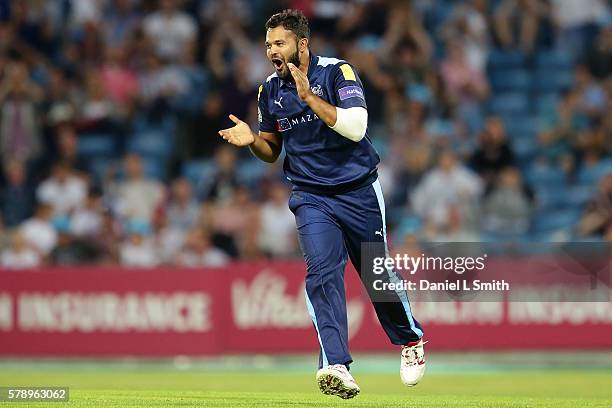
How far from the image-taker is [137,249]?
17.2 metres

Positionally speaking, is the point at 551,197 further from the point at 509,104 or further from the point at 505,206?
the point at 509,104

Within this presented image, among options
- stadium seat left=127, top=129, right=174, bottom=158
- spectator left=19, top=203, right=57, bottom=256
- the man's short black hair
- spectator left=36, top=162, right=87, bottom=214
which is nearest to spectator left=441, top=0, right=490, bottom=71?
stadium seat left=127, top=129, right=174, bottom=158

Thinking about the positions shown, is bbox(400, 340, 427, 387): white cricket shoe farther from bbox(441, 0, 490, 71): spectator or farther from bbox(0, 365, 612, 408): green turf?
bbox(441, 0, 490, 71): spectator

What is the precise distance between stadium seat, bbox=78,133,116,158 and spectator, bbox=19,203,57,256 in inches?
76.1

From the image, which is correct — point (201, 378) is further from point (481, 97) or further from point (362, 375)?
point (481, 97)

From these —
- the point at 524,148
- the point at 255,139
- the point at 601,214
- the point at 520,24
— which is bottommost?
the point at 255,139

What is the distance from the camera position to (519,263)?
15.7m

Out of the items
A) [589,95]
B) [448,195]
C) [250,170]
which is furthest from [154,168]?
[589,95]

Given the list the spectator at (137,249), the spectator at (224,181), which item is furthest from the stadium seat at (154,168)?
the spectator at (137,249)

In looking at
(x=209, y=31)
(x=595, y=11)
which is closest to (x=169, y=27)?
(x=209, y=31)

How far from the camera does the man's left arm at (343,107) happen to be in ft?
27.9

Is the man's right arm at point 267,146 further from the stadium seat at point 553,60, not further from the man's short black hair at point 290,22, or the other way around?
the stadium seat at point 553,60

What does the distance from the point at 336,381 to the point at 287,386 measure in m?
4.32

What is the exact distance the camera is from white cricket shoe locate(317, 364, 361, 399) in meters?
8.43
